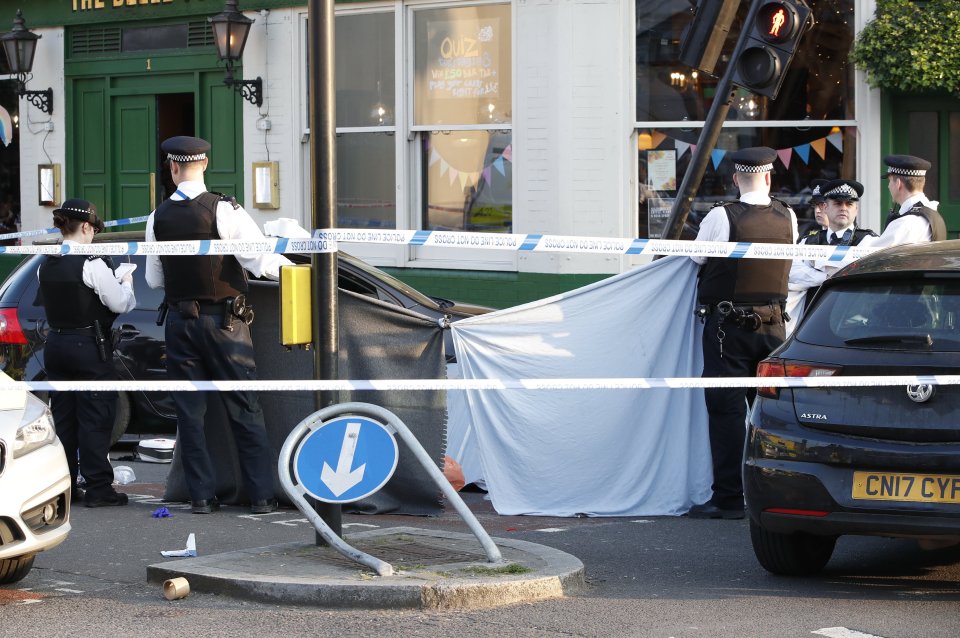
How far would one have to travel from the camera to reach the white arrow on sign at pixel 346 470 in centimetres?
663

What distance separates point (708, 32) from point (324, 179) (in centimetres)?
400

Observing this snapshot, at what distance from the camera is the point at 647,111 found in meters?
14.4

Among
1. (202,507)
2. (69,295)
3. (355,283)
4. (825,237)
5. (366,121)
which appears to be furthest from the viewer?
(366,121)

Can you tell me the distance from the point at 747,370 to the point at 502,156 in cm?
678

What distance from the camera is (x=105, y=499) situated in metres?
8.99

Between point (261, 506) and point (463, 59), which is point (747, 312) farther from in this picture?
point (463, 59)

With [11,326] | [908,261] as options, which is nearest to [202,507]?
[11,326]

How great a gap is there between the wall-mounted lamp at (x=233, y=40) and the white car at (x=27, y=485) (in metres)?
9.84

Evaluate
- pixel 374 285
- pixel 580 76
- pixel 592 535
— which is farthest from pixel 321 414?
pixel 580 76

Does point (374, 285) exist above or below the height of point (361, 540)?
above

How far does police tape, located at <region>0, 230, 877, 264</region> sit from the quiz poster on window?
7137 mm

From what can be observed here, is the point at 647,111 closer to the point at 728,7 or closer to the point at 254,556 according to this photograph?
the point at 728,7

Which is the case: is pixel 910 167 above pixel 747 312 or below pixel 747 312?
above

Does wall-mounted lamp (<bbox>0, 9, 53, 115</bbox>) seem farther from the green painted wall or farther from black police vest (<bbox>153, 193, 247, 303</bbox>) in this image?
black police vest (<bbox>153, 193, 247, 303</bbox>)
